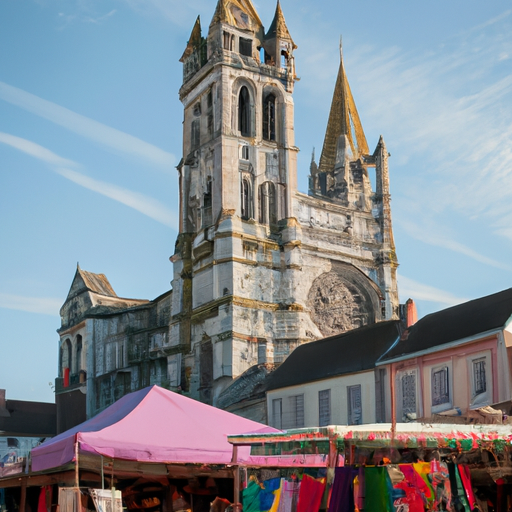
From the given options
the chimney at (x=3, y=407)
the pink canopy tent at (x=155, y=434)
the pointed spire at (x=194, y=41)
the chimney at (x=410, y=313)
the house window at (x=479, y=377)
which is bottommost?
the pink canopy tent at (x=155, y=434)

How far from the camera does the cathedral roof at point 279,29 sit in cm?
5119

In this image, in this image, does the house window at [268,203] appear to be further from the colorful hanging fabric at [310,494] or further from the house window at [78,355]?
the colorful hanging fabric at [310,494]

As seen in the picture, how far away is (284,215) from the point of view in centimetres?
4769

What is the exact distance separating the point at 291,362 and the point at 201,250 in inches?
626

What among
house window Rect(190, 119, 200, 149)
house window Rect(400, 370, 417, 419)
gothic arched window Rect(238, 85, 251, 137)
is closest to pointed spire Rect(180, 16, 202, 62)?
house window Rect(190, 119, 200, 149)

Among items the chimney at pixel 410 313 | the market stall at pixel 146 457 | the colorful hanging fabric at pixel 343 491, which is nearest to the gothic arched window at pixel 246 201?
the chimney at pixel 410 313

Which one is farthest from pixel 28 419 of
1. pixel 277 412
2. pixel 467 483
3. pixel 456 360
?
pixel 467 483

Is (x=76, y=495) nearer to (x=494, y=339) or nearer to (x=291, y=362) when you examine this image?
(x=494, y=339)

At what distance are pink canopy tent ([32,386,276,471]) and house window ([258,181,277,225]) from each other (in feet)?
105

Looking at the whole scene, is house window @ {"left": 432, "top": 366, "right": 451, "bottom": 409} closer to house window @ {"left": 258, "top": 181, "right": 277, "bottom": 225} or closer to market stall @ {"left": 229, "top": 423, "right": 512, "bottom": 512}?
market stall @ {"left": 229, "top": 423, "right": 512, "bottom": 512}

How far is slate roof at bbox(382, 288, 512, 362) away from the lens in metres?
22.4

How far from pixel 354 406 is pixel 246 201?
2220 cm

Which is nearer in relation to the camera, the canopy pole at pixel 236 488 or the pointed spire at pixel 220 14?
the canopy pole at pixel 236 488

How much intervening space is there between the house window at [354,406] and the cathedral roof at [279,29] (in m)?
29.6
